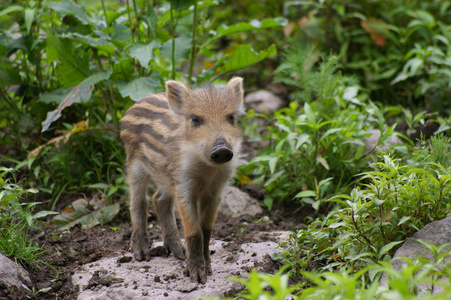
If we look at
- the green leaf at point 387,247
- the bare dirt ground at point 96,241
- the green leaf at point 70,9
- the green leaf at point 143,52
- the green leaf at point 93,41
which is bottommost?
the bare dirt ground at point 96,241

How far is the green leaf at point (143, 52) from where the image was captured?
17.7 ft

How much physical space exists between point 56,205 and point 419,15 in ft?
19.6

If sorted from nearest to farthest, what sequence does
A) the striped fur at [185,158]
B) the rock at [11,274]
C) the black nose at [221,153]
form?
1. the rock at [11,274]
2. the black nose at [221,153]
3. the striped fur at [185,158]

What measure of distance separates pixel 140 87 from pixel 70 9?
126 cm

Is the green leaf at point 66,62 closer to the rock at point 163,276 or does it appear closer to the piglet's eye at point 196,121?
the piglet's eye at point 196,121

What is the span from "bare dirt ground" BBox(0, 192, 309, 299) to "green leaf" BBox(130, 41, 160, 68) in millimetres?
1739

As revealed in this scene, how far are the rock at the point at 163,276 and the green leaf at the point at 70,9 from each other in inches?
110

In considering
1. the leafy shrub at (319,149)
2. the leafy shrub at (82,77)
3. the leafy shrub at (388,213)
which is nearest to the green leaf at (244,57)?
the leafy shrub at (82,77)

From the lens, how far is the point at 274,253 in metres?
4.44

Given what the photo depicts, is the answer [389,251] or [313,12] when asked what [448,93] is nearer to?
[313,12]

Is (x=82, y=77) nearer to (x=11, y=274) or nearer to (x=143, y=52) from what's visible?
(x=143, y=52)

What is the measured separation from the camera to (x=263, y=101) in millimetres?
8484

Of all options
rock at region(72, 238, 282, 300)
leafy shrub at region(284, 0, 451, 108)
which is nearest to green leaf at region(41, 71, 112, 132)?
rock at region(72, 238, 282, 300)

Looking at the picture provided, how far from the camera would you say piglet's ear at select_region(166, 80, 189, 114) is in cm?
467
